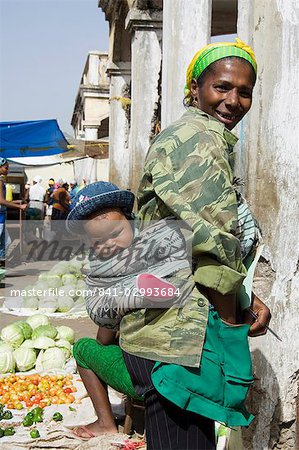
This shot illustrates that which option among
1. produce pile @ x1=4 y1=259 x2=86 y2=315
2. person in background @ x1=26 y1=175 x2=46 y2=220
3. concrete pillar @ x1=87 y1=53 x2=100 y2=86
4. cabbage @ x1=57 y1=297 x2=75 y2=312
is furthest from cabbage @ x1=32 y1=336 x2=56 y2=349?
concrete pillar @ x1=87 y1=53 x2=100 y2=86

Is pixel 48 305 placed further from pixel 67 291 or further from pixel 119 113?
pixel 119 113

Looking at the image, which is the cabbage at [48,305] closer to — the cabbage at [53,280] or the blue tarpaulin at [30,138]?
the cabbage at [53,280]

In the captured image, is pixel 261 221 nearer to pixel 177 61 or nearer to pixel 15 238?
pixel 177 61

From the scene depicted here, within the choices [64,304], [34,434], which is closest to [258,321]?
[34,434]

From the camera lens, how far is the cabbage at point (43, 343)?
529 cm

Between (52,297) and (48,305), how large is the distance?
4.4 inches

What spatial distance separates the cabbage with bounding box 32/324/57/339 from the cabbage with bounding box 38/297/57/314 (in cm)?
180

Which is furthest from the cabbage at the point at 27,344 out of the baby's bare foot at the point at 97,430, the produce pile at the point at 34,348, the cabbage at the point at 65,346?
the baby's bare foot at the point at 97,430

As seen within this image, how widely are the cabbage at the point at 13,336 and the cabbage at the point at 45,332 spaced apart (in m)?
0.12

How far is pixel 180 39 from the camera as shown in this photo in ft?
18.7

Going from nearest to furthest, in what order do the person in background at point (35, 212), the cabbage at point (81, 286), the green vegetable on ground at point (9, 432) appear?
the green vegetable on ground at point (9, 432), the cabbage at point (81, 286), the person in background at point (35, 212)

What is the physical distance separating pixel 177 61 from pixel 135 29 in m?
4.05

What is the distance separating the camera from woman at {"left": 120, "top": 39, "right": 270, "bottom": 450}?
2.12 meters

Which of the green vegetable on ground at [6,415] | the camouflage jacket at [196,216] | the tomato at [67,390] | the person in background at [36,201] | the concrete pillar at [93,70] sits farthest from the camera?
the concrete pillar at [93,70]
